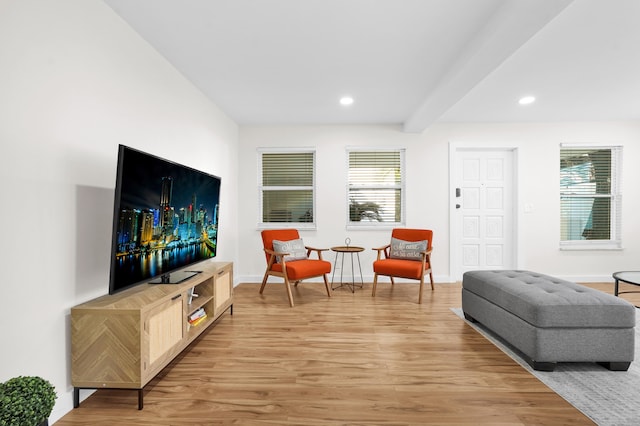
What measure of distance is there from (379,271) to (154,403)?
9.63ft

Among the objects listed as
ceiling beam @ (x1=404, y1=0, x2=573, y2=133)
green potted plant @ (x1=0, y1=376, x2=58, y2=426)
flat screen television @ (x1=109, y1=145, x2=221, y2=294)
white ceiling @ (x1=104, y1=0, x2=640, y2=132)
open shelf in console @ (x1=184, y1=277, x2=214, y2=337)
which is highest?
white ceiling @ (x1=104, y1=0, x2=640, y2=132)

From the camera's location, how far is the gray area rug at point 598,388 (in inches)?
70.8

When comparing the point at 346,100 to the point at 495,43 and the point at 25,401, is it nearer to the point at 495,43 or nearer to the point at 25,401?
the point at 495,43

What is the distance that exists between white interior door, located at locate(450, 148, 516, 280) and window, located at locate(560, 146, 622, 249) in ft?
2.75

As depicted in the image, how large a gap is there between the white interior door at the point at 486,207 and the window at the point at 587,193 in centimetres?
84

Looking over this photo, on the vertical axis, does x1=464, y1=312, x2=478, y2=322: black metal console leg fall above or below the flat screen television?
below

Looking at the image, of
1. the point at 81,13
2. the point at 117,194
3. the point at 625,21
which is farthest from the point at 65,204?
the point at 625,21

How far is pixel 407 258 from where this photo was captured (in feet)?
14.5

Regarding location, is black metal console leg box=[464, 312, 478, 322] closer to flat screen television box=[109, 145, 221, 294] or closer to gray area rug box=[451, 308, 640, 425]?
gray area rug box=[451, 308, 640, 425]

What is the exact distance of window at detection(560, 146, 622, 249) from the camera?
5.05 metres

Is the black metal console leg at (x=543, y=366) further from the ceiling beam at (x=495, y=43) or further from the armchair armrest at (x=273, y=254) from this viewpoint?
the armchair armrest at (x=273, y=254)

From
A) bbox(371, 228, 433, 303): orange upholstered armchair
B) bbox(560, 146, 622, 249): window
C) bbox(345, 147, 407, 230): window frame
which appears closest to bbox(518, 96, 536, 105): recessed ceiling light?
bbox(560, 146, 622, 249): window

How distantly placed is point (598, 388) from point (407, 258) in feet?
8.18

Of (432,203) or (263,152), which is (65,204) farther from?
(432,203)
